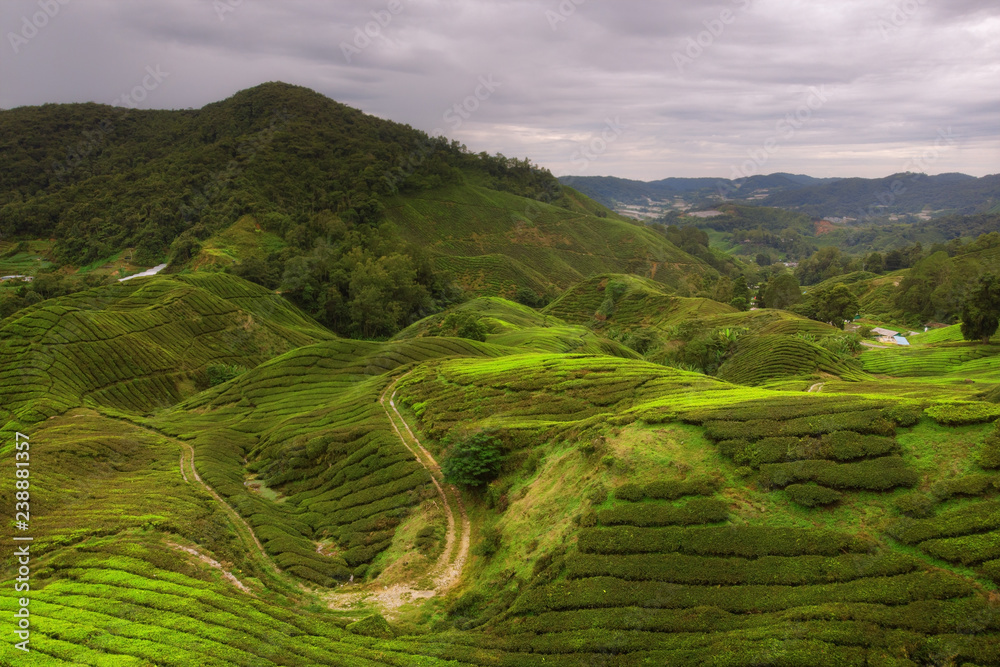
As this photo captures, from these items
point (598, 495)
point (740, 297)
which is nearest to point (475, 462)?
point (598, 495)

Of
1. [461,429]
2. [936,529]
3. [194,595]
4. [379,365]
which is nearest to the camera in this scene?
[936,529]

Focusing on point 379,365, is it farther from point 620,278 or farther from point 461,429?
point 620,278

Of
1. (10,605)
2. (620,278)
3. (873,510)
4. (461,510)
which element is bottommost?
(461,510)

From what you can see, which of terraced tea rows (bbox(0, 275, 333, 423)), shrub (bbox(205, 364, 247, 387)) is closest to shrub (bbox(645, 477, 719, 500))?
terraced tea rows (bbox(0, 275, 333, 423))

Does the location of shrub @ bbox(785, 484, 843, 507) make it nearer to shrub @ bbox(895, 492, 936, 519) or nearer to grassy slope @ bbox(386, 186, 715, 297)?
shrub @ bbox(895, 492, 936, 519)

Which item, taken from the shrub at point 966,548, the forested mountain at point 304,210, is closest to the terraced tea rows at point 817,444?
the shrub at point 966,548

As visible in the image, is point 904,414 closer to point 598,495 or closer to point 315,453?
point 598,495

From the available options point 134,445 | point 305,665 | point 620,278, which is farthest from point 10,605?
point 620,278
